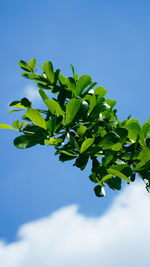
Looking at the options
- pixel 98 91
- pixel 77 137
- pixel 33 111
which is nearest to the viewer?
pixel 33 111

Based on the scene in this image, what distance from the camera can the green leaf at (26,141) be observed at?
137cm

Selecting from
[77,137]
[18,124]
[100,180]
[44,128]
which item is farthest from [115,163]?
[18,124]

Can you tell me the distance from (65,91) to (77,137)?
302 mm

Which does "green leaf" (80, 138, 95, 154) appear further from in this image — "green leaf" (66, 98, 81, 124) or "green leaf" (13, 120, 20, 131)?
Answer: "green leaf" (13, 120, 20, 131)

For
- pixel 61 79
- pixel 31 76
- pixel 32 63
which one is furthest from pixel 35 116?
pixel 32 63

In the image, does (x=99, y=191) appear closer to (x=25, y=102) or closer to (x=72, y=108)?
Result: (x=72, y=108)

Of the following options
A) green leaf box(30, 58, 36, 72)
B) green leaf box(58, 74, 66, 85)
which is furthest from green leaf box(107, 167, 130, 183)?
green leaf box(30, 58, 36, 72)

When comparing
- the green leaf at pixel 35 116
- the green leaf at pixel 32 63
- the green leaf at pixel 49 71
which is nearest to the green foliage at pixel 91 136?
the green leaf at pixel 35 116

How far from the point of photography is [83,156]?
1.44 m

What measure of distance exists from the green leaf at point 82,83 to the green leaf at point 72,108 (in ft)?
1.13

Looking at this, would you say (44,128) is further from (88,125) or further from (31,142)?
(88,125)

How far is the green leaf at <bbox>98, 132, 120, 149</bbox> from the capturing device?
54.5 inches

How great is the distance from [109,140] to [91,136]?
0.16 metres

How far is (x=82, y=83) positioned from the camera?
1714mm
